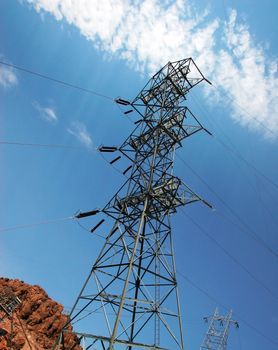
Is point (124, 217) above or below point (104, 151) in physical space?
below

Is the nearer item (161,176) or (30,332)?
(161,176)

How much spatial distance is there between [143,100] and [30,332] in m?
52.2

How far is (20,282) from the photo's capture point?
225 ft

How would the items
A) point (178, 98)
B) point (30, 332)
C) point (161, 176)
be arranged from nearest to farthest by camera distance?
point (161, 176) → point (178, 98) → point (30, 332)

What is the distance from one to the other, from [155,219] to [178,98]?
9.47 metres

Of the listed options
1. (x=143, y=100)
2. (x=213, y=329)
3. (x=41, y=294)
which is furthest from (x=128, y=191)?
(x=41, y=294)

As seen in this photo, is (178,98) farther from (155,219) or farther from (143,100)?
(155,219)

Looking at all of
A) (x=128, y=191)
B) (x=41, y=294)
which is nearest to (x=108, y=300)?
(x=128, y=191)

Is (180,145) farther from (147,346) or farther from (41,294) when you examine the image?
(41,294)

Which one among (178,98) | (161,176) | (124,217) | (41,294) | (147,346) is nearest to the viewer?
(147,346)

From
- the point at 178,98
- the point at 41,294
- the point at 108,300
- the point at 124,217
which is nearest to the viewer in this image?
the point at 108,300

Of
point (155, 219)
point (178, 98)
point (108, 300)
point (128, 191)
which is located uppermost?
point (178, 98)

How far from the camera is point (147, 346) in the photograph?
1297cm

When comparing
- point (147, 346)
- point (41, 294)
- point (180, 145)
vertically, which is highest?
point (41, 294)
